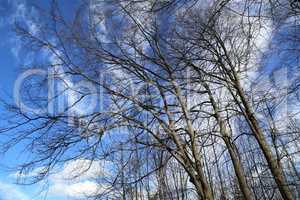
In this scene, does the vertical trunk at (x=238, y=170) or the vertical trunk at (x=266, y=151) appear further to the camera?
the vertical trunk at (x=238, y=170)

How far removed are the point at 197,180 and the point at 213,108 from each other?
3.14 meters

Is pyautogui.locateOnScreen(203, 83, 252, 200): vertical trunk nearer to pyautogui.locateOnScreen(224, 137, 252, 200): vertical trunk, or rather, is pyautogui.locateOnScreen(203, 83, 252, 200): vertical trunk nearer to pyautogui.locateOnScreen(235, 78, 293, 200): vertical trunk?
pyautogui.locateOnScreen(224, 137, 252, 200): vertical trunk

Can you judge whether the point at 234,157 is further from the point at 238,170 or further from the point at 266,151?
the point at 266,151

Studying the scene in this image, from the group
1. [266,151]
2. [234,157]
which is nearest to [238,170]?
[234,157]

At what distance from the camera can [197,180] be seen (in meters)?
6.08

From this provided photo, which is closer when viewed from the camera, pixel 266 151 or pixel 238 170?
pixel 266 151

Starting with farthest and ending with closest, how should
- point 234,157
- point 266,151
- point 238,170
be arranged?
1. point 234,157
2. point 238,170
3. point 266,151

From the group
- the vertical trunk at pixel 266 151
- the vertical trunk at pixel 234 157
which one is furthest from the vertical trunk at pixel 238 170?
the vertical trunk at pixel 266 151

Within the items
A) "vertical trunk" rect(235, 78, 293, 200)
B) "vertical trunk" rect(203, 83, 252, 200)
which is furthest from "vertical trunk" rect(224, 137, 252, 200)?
"vertical trunk" rect(235, 78, 293, 200)

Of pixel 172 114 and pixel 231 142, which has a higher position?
pixel 172 114

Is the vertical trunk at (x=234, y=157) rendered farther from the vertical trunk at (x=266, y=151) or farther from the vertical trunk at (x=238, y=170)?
the vertical trunk at (x=266, y=151)

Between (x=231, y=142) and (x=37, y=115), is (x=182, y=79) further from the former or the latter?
(x=37, y=115)

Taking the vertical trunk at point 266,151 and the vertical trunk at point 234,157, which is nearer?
the vertical trunk at point 266,151

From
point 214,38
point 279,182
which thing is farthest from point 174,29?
point 279,182
